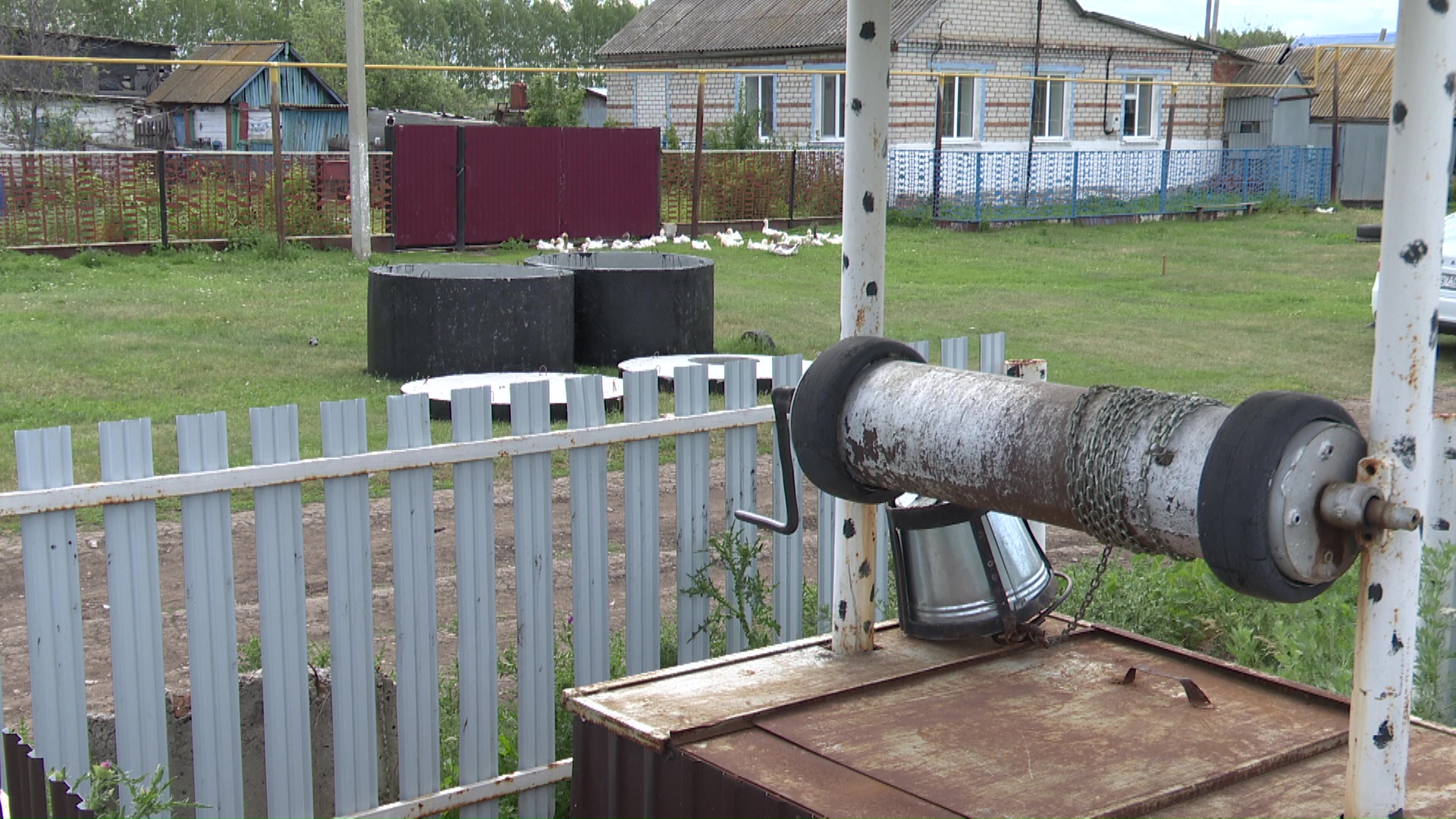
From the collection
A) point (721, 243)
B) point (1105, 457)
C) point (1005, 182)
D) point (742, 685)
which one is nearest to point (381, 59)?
point (1005, 182)

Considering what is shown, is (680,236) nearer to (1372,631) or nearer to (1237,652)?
(1237,652)

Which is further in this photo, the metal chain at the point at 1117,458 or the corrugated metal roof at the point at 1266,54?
the corrugated metal roof at the point at 1266,54

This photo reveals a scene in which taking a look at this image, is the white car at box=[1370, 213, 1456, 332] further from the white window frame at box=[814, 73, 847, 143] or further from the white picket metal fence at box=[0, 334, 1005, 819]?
the white window frame at box=[814, 73, 847, 143]

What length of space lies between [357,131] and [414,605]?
14572mm

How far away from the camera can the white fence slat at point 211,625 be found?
337 centimetres

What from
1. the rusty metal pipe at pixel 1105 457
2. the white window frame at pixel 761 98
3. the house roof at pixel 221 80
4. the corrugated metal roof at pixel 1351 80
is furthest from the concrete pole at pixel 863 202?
the house roof at pixel 221 80

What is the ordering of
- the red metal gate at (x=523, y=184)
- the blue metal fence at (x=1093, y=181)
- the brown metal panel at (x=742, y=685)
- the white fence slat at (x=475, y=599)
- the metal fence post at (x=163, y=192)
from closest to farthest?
the brown metal panel at (x=742, y=685) < the white fence slat at (x=475, y=599) < the metal fence post at (x=163, y=192) < the red metal gate at (x=523, y=184) < the blue metal fence at (x=1093, y=181)

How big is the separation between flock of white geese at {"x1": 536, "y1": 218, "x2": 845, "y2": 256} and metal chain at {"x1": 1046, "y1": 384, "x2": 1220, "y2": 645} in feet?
56.9

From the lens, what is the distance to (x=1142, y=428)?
2256 millimetres

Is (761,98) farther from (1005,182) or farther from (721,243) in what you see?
(721,243)

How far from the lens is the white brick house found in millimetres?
32406

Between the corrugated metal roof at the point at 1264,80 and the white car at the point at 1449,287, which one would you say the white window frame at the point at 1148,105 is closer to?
the corrugated metal roof at the point at 1264,80

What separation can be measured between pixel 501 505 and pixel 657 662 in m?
2.91

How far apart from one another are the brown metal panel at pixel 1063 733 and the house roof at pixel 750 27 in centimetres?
2921
